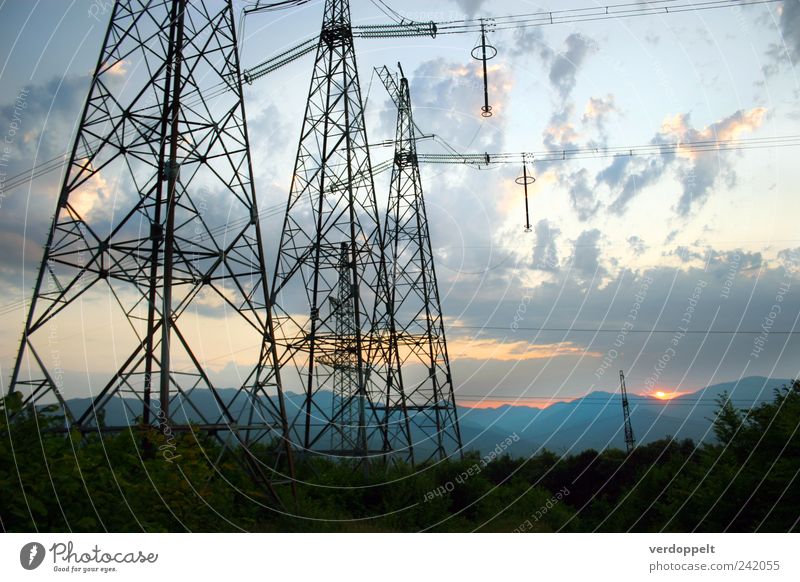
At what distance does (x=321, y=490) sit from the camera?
21.4 metres

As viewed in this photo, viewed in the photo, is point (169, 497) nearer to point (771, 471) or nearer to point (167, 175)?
point (167, 175)

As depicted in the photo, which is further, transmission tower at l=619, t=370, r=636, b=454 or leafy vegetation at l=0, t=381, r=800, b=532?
transmission tower at l=619, t=370, r=636, b=454

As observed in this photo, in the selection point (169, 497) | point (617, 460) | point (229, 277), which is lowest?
point (617, 460)

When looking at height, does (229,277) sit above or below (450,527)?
above

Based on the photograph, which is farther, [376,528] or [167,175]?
[376,528]

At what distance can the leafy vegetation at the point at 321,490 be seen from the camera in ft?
32.9

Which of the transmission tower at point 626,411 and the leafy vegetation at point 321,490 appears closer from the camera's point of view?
the leafy vegetation at point 321,490

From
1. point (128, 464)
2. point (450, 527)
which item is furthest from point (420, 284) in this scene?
point (128, 464)

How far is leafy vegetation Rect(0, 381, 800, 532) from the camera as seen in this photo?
10.0 meters

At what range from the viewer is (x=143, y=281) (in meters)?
14.8

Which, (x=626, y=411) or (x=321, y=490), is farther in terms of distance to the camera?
(x=626, y=411)

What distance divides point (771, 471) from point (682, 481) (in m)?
10.5

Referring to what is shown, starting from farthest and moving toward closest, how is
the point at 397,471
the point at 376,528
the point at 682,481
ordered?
the point at 682,481 < the point at 397,471 < the point at 376,528

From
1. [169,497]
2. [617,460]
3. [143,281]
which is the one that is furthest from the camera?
[617,460]
